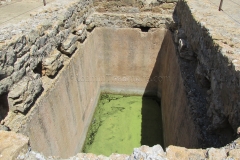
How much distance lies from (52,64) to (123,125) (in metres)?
2.91

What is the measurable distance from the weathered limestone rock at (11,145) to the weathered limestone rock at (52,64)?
160 centimetres

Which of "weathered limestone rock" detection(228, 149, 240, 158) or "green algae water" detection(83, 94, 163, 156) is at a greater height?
"weathered limestone rock" detection(228, 149, 240, 158)

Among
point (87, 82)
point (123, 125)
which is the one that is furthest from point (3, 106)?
point (123, 125)

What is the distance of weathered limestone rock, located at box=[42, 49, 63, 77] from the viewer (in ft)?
10.9

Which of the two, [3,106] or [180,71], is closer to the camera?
[3,106]

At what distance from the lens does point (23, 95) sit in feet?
8.93

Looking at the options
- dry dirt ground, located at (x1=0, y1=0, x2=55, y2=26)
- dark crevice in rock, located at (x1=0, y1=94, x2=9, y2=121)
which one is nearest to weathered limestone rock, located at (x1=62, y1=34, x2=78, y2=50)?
dry dirt ground, located at (x1=0, y1=0, x2=55, y2=26)

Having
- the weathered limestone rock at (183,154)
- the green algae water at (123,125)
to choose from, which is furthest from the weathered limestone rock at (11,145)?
the green algae water at (123,125)

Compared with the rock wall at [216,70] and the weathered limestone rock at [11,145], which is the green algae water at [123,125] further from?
the weathered limestone rock at [11,145]

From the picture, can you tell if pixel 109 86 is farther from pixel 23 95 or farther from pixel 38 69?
pixel 23 95

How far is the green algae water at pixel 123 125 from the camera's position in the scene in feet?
16.7

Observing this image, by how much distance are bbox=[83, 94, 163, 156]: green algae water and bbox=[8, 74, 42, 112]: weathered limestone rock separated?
253 centimetres

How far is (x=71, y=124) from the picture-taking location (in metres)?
4.27

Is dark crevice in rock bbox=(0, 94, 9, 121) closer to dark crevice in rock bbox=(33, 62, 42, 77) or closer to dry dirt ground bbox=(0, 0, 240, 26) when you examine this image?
dark crevice in rock bbox=(33, 62, 42, 77)
